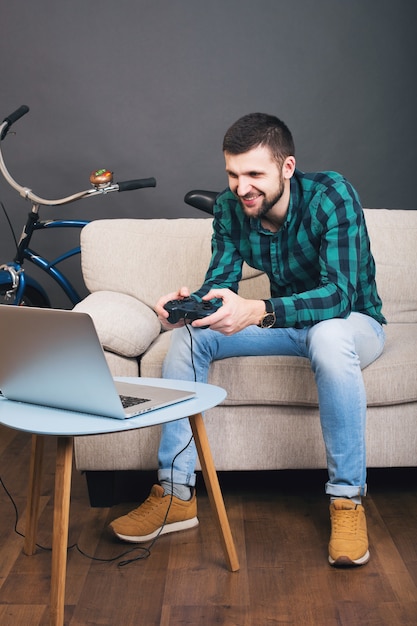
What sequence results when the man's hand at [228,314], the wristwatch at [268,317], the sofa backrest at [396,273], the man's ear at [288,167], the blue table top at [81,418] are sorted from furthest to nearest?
the sofa backrest at [396,273], the man's ear at [288,167], the wristwatch at [268,317], the man's hand at [228,314], the blue table top at [81,418]

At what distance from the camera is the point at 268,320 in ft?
6.41

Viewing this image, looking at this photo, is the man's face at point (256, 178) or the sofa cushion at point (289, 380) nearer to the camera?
the man's face at point (256, 178)

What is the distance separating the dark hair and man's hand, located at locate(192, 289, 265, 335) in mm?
392

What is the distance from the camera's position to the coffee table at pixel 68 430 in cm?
146

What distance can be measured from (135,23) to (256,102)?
687mm

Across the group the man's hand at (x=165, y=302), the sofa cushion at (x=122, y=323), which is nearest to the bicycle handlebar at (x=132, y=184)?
the sofa cushion at (x=122, y=323)

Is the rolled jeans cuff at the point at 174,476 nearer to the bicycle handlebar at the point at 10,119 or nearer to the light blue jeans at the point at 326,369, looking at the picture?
the light blue jeans at the point at 326,369

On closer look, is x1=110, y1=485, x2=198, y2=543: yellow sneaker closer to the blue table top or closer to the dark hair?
the blue table top

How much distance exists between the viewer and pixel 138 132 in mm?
3777

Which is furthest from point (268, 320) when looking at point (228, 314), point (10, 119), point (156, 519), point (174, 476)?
point (10, 119)

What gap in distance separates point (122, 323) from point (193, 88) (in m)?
1.91

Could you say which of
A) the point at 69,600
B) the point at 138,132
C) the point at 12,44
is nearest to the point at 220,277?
the point at 69,600

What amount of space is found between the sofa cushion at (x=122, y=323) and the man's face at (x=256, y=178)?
49 centimetres

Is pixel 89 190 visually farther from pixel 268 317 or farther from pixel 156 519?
pixel 156 519
